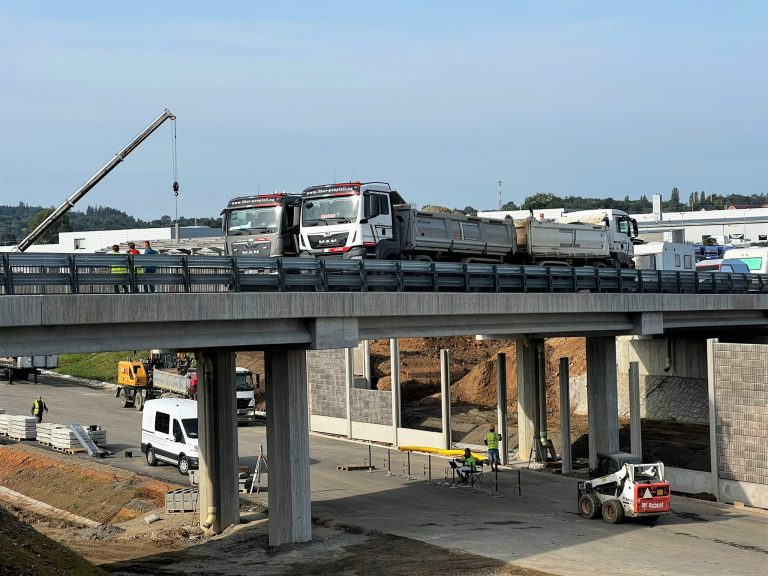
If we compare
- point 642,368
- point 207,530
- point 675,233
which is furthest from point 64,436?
point 675,233

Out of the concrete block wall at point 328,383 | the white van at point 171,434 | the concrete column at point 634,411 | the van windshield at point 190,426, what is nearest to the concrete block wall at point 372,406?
the concrete block wall at point 328,383

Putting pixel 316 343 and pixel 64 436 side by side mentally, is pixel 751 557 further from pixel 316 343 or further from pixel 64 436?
pixel 64 436

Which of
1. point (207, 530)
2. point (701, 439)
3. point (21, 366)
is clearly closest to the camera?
point (207, 530)

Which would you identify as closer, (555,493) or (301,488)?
(301,488)

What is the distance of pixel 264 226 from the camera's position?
33.5m

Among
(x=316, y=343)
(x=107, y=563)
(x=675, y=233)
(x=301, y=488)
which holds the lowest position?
(x=107, y=563)

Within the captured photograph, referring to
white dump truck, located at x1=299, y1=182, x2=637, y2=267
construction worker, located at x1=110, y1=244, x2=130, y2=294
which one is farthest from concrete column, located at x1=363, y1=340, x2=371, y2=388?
construction worker, located at x1=110, y1=244, x2=130, y2=294

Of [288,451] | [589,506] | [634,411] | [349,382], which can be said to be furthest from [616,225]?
[288,451]

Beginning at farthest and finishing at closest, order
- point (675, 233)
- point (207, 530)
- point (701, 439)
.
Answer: point (675, 233) < point (701, 439) < point (207, 530)

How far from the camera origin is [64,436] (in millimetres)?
44875

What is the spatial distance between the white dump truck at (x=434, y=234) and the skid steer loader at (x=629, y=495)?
9.47 meters

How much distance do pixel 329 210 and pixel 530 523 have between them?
35.5 feet

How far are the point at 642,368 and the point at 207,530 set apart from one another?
27894 mm

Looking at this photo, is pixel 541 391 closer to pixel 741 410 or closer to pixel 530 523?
pixel 741 410
